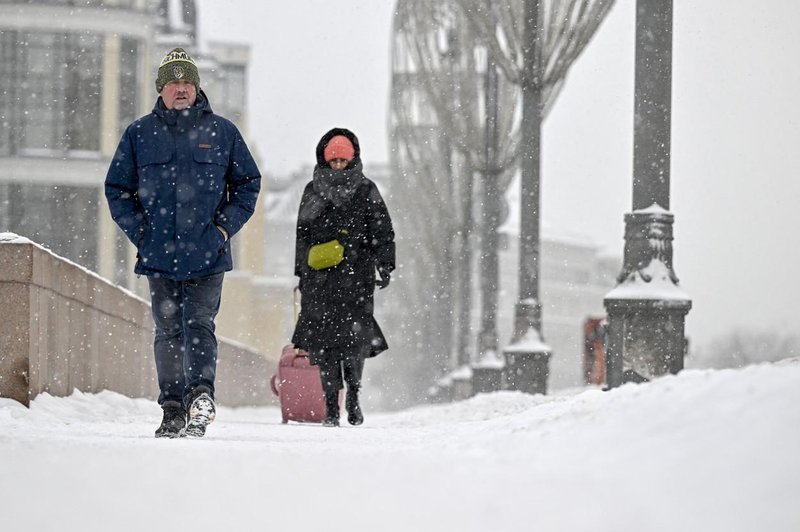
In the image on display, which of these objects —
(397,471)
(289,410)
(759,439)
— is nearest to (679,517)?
(759,439)

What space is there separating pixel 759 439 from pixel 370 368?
7411 centimetres

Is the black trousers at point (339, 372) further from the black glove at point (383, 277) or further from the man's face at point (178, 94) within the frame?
the man's face at point (178, 94)

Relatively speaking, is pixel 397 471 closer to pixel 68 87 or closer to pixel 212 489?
pixel 212 489

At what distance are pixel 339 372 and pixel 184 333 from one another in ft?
Result: 8.61

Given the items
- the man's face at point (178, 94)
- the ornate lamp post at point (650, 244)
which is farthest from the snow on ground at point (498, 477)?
the ornate lamp post at point (650, 244)

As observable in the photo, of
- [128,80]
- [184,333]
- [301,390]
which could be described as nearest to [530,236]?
[301,390]

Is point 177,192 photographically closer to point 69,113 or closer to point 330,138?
point 330,138

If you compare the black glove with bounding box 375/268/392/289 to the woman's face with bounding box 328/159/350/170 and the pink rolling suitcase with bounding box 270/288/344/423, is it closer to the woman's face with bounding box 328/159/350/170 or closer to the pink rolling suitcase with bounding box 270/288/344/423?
the woman's face with bounding box 328/159/350/170

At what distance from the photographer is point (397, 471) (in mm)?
4805

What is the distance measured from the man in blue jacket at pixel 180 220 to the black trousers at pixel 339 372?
94.8 inches

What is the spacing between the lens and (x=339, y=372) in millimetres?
9586

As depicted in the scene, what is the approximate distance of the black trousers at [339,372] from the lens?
9.46 metres

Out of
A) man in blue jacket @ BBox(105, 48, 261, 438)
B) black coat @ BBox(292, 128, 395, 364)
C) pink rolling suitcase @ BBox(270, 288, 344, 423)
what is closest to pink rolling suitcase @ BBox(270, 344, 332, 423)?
pink rolling suitcase @ BBox(270, 288, 344, 423)

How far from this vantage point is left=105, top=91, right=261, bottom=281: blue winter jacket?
6914mm
